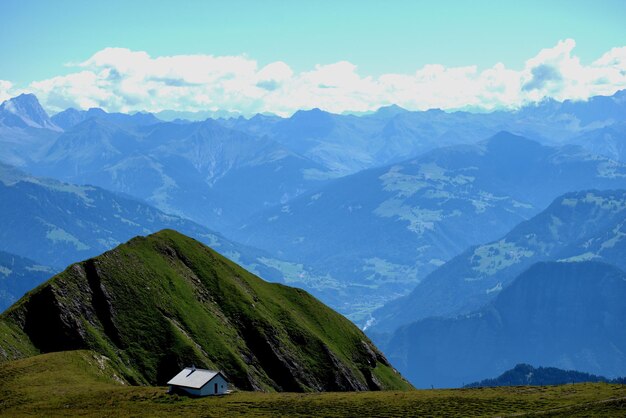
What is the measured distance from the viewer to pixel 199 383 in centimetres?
10562

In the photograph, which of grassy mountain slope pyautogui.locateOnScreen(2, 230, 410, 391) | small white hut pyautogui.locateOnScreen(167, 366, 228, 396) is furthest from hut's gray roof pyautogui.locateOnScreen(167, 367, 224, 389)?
grassy mountain slope pyautogui.locateOnScreen(2, 230, 410, 391)

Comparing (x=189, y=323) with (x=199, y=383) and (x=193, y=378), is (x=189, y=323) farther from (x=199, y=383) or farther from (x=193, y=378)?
(x=199, y=383)

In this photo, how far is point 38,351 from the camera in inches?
5017

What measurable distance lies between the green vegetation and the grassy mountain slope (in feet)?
59.4

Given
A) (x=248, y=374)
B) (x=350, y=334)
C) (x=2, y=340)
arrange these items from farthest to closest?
(x=350, y=334), (x=248, y=374), (x=2, y=340)

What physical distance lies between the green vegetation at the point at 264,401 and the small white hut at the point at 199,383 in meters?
2.16

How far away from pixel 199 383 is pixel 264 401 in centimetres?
996

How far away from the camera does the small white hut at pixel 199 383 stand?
105 m

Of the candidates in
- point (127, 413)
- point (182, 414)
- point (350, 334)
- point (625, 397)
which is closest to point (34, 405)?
point (127, 413)

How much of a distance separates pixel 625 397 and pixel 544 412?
1143 centimetres

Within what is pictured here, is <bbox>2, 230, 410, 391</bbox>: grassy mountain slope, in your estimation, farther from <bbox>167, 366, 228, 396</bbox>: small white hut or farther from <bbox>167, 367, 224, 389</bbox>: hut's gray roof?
<bbox>167, 366, 228, 396</bbox>: small white hut

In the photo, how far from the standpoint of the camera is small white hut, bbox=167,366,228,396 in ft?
344

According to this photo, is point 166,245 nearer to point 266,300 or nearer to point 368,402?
point 266,300

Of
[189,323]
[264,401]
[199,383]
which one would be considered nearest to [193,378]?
[199,383]
